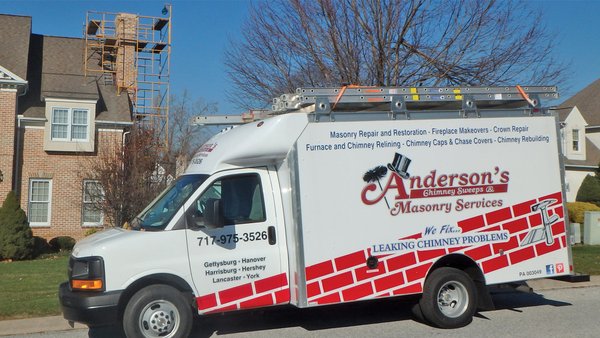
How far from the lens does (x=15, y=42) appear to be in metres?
24.3

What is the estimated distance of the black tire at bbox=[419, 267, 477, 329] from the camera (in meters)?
7.54

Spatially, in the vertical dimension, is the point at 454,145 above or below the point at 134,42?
below

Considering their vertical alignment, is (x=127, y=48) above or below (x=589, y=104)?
above

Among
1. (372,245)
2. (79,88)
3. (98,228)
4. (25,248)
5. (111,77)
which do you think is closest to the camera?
(372,245)

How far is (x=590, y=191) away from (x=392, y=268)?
87.3 feet

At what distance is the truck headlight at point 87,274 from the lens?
6.54m

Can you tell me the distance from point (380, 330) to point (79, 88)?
1978cm

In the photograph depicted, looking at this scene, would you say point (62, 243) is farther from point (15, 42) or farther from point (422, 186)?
point (422, 186)

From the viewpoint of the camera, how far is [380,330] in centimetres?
766

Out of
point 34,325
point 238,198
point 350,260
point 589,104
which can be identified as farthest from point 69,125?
point 589,104

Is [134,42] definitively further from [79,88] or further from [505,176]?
[505,176]

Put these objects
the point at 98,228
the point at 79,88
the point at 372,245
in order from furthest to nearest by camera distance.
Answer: the point at 79,88
the point at 98,228
the point at 372,245

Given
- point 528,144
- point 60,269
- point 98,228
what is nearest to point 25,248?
point 98,228

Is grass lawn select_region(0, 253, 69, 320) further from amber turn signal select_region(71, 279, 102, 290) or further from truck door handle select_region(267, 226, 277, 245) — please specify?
truck door handle select_region(267, 226, 277, 245)
